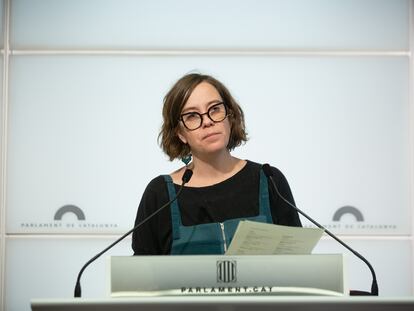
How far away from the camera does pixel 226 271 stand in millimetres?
1502

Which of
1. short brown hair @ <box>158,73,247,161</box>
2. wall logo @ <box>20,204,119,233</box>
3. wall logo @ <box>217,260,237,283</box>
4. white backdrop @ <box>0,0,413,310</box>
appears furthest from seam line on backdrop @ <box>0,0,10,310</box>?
wall logo @ <box>217,260,237,283</box>

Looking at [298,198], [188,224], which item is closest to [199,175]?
[188,224]

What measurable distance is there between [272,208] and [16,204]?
192 centimetres

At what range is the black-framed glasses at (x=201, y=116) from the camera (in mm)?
2393

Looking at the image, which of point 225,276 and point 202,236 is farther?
point 202,236

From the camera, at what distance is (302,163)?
377 cm

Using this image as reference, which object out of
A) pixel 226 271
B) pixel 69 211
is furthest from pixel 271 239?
pixel 69 211

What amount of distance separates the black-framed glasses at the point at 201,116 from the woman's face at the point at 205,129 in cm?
1

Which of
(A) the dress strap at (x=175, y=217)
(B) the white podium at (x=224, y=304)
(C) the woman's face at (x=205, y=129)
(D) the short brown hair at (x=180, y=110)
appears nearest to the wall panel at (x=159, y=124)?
(D) the short brown hair at (x=180, y=110)

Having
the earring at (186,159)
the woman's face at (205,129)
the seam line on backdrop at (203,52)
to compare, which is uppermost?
the seam line on backdrop at (203,52)

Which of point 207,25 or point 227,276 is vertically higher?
point 207,25

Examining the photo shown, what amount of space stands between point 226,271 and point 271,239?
0.20 meters

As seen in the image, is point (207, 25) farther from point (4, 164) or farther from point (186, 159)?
point (186, 159)

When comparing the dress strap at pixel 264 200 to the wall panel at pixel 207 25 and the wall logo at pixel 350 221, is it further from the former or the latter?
the wall panel at pixel 207 25
